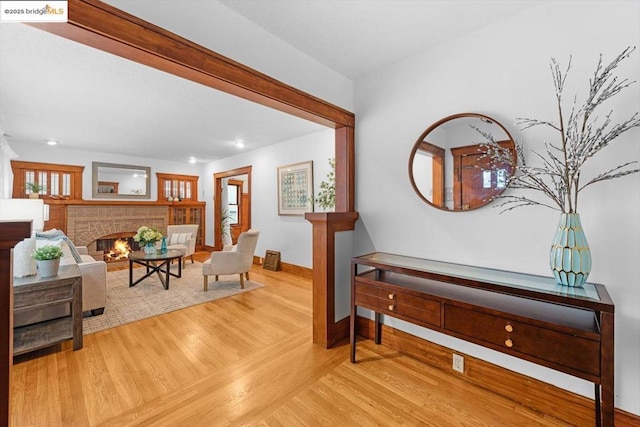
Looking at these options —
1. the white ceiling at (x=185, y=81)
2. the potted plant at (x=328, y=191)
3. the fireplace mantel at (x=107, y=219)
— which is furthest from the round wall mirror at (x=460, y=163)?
the fireplace mantel at (x=107, y=219)

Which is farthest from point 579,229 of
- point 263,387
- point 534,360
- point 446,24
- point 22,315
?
point 22,315

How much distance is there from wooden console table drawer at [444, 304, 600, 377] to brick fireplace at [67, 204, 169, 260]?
682cm

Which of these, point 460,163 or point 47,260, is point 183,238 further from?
point 460,163

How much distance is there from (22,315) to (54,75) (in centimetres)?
216

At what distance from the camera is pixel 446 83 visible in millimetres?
2004

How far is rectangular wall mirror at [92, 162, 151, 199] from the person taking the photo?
583 cm

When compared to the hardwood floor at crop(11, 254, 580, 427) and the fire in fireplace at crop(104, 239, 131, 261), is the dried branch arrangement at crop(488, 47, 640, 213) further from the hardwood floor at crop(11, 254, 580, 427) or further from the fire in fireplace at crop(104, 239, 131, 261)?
the fire in fireplace at crop(104, 239, 131, 261)

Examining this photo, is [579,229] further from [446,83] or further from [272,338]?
[272,338]

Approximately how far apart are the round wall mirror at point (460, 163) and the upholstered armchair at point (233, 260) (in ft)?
8.35

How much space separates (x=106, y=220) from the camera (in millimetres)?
5793

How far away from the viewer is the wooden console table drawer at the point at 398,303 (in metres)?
1.68

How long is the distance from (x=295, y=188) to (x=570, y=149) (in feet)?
12.5

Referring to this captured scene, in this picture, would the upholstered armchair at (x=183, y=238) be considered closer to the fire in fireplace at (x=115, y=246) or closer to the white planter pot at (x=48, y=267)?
the fire in fireplace at (x=115, y=246)

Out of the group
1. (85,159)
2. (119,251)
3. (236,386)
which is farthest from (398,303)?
(85,159)
